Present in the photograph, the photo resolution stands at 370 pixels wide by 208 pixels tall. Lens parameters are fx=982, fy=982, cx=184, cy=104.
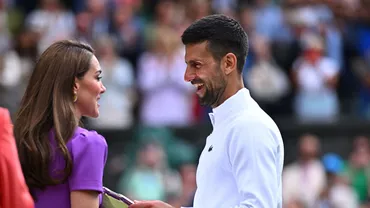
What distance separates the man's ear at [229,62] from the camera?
14.8 feet

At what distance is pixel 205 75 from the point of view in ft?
14.8

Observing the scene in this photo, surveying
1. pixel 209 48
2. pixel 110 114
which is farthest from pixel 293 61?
pixel 209 48

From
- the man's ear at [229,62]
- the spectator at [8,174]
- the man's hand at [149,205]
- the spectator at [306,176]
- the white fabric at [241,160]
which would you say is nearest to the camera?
the spectator at [8,174]

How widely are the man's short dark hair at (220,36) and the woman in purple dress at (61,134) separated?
54 cm

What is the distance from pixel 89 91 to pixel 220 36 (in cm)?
67

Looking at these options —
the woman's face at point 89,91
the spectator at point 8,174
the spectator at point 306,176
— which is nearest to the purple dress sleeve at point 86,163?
the woman's face at point 89,91

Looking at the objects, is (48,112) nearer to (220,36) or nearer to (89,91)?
(89,91)

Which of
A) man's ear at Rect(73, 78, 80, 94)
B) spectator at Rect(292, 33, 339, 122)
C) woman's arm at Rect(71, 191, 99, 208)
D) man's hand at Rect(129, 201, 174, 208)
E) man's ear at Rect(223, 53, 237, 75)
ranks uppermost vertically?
man's ear at Rect(223, 53, 237, 75)

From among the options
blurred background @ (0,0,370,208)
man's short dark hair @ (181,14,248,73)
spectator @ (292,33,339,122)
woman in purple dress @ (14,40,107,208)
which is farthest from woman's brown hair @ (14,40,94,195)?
spectator @ (292,33,339,122)

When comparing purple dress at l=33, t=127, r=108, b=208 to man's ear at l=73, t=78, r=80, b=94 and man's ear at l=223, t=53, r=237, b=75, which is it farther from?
man's ear at l=223, t=53, r=237, b=75

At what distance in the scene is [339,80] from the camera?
13.6 meters

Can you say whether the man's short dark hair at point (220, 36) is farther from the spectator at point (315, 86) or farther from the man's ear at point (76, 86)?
the spectator at point (315, 86)

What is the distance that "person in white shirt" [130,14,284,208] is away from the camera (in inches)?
167

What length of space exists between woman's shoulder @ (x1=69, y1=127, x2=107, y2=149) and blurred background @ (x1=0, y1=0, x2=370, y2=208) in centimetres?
652
